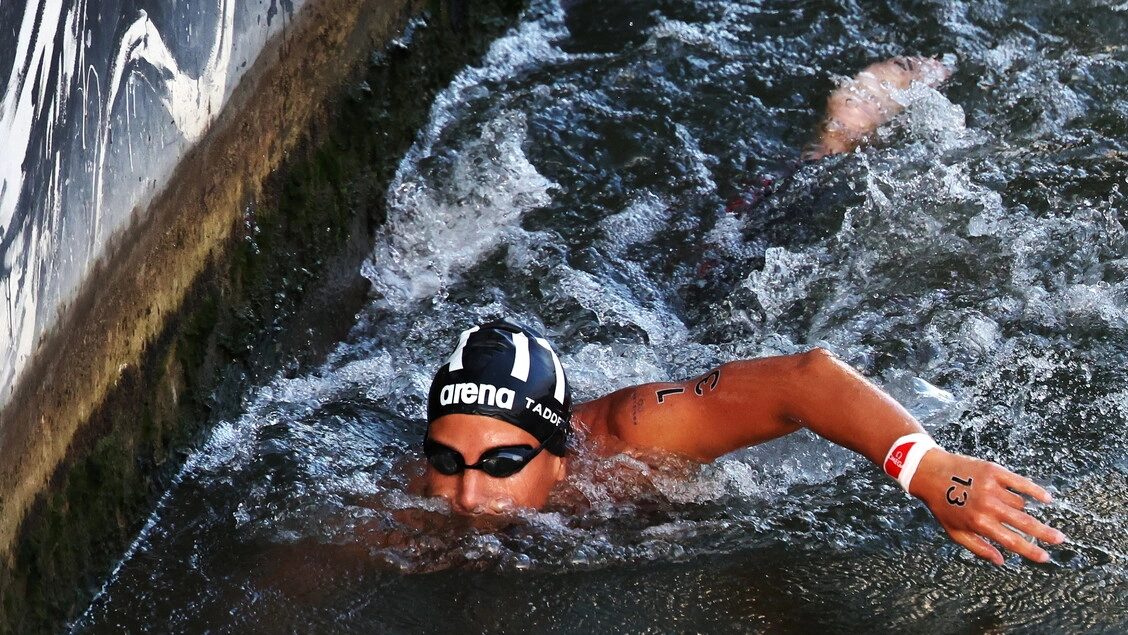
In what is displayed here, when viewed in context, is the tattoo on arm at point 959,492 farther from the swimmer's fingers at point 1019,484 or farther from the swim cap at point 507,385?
the swim cap at point 507,385

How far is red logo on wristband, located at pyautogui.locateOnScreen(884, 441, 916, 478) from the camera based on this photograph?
10.5 feet

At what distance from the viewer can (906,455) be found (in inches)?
126

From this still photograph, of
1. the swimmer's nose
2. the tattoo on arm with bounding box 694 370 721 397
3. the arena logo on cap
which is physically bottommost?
the swimmer's nose

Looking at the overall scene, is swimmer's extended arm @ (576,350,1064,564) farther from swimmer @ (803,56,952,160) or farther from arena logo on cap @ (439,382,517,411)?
swimmer @ (803,56,952,160)

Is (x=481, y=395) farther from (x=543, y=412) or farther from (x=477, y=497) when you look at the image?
(x=477, y=497)

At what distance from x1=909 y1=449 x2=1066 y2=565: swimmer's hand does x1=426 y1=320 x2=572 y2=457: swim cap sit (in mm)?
1318

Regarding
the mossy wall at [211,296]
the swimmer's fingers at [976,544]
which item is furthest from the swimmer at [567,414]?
the mossy wall at [211,296]

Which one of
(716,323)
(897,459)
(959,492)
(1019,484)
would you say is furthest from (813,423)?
(716,323)

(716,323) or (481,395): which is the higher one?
(481,395)

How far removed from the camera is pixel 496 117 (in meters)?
6.35

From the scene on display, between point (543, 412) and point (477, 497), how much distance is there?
0.34 meters

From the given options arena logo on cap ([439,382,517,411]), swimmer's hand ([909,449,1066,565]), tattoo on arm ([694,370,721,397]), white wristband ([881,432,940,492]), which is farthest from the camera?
arena logo on cap ([439,382,517,411])

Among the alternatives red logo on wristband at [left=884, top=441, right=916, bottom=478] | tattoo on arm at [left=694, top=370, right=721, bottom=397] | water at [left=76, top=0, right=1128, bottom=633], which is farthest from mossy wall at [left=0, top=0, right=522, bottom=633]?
red logo on wristband at [left=884, top=441, right=916, bottom=478]

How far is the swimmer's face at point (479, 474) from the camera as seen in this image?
3963 mm
